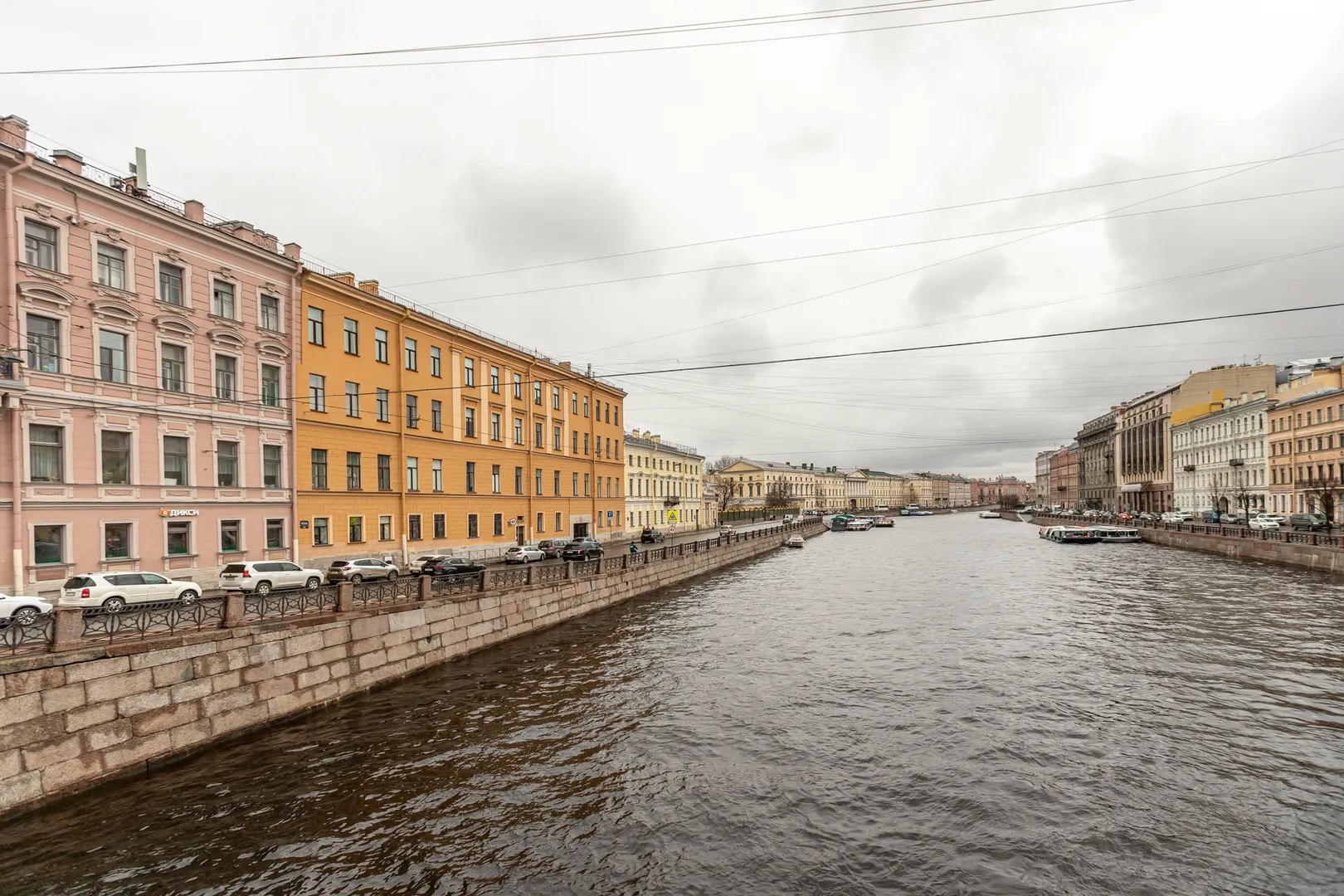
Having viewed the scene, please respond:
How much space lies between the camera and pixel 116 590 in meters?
17.1

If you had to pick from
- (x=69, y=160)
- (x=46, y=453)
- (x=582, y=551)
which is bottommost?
(x=582, y=551)

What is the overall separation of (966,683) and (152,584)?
72.6 ft

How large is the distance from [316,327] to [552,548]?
1781 centimetres

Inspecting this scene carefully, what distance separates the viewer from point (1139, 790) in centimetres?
1071

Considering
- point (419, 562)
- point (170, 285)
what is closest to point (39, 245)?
point (170, 285)

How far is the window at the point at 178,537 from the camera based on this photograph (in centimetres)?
2361

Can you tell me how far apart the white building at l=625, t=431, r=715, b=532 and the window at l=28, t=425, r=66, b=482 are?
43.5 meters

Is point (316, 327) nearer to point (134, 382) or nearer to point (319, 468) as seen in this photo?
point (319, 468)

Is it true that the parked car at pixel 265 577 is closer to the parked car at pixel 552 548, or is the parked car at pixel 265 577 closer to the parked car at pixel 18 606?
the parked car at pixel 18 606

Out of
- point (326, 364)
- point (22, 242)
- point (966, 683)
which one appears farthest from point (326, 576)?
point (966, 683)

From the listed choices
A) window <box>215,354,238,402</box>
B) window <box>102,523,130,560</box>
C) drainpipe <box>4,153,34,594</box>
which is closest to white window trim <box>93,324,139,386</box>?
drainpipe <box>4,153,34,594</box>

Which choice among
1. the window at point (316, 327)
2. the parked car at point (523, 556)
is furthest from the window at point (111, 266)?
the parked car at point (523, 556)

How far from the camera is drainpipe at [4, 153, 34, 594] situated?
62.6 ft

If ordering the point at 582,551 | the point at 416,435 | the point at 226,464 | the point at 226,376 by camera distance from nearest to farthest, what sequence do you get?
the point at 226,464 → the point at 226,376 → the point at 416,435 → the point at 582,551
